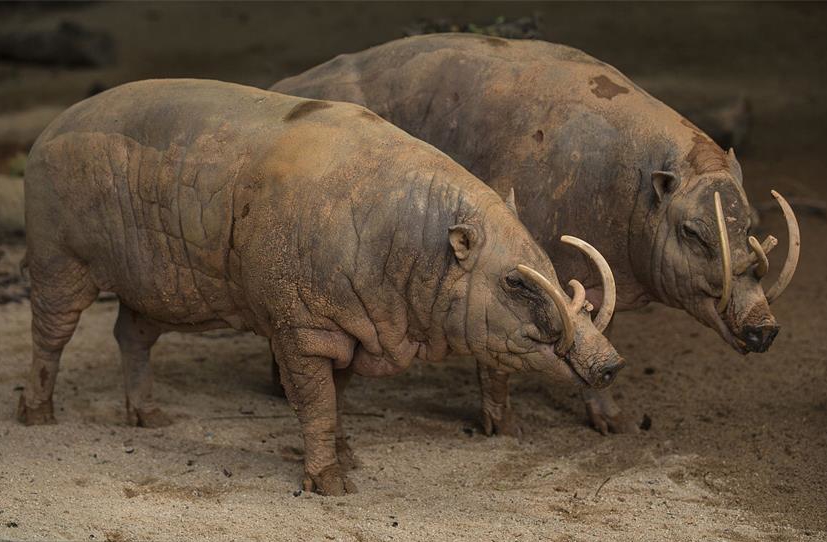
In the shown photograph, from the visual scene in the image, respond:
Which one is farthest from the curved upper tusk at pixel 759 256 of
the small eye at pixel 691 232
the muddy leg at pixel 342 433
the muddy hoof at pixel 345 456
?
the muddy hoof at pixel 345 456

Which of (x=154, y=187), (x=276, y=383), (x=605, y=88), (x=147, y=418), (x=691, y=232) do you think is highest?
(x=605, y=88)

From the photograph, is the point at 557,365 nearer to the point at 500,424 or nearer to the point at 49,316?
the point at 500,424

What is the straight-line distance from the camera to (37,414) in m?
7.45

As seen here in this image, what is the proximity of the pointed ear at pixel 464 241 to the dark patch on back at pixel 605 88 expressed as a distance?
1598mm

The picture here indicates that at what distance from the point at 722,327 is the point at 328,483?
2127 millimetres

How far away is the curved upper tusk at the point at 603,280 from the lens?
19.8ft

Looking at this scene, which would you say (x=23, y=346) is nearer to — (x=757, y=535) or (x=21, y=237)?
(x=21, y=237)

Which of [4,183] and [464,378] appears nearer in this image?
[464,378]

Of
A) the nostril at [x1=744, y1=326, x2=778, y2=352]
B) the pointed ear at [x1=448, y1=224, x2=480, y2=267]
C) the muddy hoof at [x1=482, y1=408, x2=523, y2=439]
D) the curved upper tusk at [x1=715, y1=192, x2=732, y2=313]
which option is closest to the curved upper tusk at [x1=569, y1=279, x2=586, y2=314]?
the pointed ear at [x1=448, y1=224, x2=480, y2=267]

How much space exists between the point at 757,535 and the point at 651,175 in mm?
1889

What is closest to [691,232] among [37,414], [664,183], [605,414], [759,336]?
[664,183]

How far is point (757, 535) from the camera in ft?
20.5

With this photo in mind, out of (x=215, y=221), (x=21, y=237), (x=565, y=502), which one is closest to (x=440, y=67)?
(x=215, y=221)

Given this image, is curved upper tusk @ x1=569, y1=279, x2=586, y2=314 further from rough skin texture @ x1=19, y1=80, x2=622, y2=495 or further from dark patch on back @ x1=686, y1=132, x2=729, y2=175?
dark patch on back @ x1=686, y1=132, x2=729, y2=175
